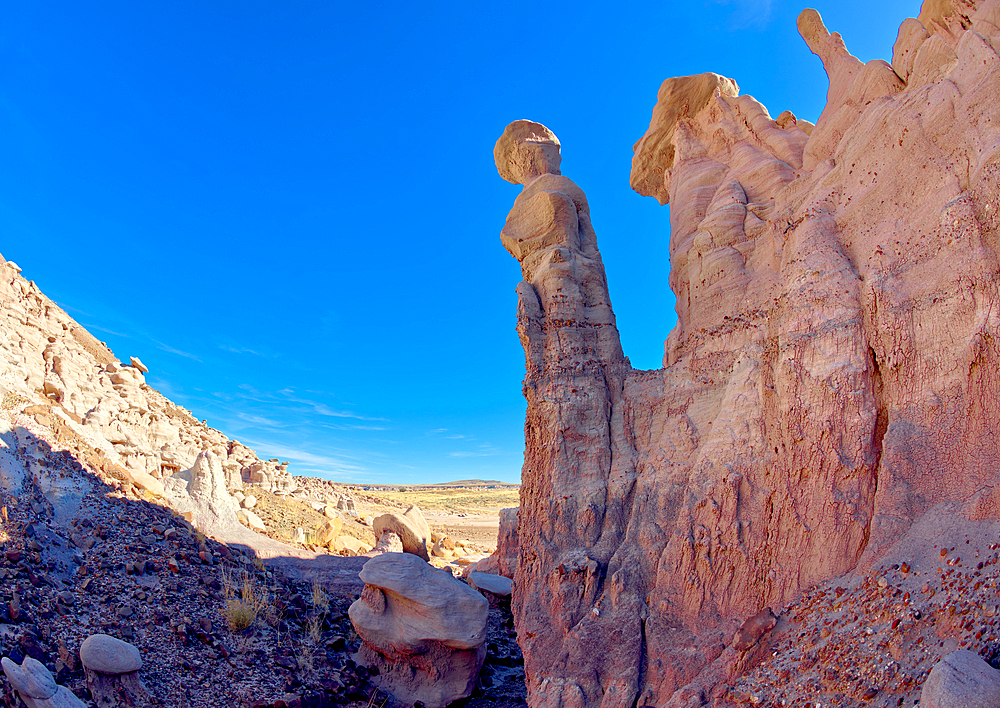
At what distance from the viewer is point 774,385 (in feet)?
23.7

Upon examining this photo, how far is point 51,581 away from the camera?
8.24 metres

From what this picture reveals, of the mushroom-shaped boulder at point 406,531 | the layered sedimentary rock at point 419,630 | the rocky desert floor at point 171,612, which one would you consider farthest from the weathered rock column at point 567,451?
the mushroom-shaped boulder at point 406,531

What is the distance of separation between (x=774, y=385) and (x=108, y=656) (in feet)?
32.3

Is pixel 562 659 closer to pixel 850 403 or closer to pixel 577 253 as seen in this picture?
pixel 850 403

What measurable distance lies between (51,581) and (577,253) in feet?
35.2

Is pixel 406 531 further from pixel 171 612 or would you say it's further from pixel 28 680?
pixel 28 680

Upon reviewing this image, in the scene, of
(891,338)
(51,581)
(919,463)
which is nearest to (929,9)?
(891,338)

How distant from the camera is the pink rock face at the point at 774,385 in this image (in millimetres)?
5781

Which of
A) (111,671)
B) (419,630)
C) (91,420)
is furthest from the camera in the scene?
(91,420)

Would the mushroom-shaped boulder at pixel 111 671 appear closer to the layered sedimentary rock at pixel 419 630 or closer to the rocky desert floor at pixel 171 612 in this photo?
the rocky desert floor at pixel 171 612

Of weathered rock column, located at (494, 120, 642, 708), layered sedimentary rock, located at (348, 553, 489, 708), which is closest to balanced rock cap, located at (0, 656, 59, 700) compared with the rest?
layered sedimentary rock, located at (348, 553, 489, 708)

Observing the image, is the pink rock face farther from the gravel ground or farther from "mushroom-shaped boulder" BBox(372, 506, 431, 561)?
"mushroom-shaped boulder" BBox(372, 506, 431, 561)

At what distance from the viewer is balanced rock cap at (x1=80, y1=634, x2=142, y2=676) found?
22.4 feet

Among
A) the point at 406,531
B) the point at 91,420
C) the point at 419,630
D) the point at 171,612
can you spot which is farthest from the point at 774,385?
the point at 91,420
